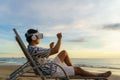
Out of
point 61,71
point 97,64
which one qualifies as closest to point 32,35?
point 61,71

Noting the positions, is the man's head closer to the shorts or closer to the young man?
the young man

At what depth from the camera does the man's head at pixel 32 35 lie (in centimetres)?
695

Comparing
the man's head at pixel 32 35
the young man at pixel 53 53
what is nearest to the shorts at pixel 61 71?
the young man at pixel 53 53

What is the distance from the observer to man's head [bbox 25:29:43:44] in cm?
695

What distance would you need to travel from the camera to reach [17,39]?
6.53m

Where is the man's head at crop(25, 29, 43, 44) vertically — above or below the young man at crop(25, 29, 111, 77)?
above

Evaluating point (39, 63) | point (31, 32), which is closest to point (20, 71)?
point (39, 63)

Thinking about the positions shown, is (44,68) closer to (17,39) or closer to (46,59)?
(46,59)

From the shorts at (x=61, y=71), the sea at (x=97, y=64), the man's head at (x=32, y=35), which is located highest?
the man's head at (x=32, y=35)

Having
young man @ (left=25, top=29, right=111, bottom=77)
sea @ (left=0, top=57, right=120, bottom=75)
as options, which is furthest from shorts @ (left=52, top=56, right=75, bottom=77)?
sea @ (left=0, top=57, right=120, bottom=75)

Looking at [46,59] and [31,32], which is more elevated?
[31,32]

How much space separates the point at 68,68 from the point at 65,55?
26cm

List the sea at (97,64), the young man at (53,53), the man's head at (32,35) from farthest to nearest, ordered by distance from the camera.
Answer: the sea at (97,64) → the man's head at (32,35) → the young man at (53,53)

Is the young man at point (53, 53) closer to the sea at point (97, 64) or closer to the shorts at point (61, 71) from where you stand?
the shorts at point (61, 71)
